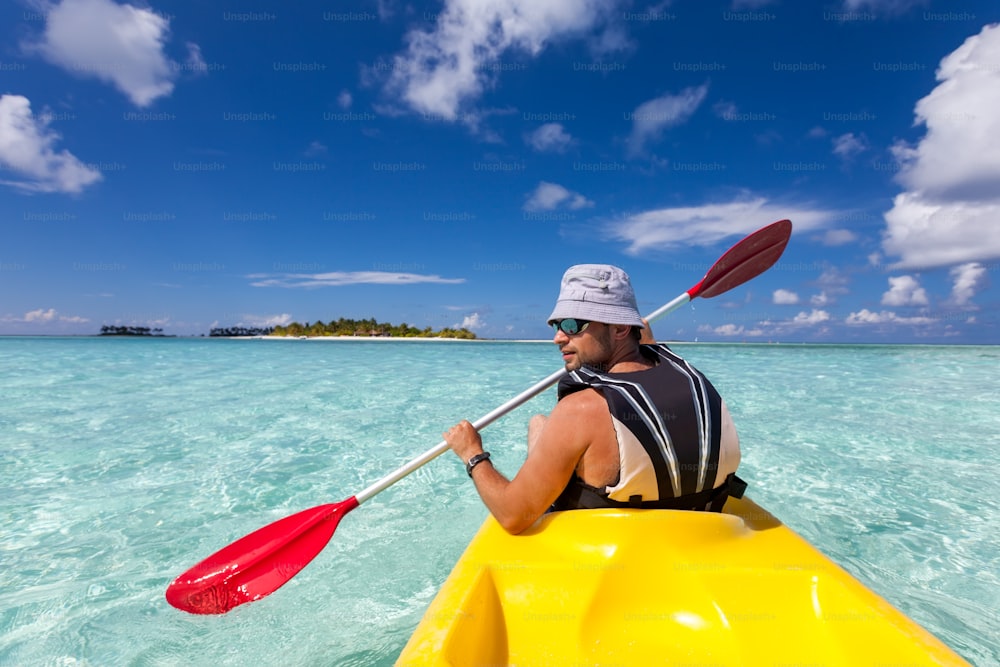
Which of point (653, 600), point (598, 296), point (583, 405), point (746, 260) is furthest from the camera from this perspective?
point (746, 260)

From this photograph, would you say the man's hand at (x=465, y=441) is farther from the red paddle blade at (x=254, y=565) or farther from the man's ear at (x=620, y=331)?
the red paddle blade at (x=254, y=565)

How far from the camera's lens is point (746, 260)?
4215 millimetres

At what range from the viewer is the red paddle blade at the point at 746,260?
411 centimetres

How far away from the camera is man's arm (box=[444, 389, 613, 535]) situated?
1699 mm

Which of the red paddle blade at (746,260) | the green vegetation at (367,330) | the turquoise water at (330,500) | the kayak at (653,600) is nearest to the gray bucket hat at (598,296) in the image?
the kayak at (653,600)

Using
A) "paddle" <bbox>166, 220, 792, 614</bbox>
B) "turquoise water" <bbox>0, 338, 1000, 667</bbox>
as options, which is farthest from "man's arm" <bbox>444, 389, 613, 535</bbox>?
"turquoise water" <bbox>0, 338, 1000, 667</bbox>

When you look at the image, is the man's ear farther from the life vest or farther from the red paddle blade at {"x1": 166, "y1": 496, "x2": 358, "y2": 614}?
the red paddle blade at {"x1": 166, "y1": 496, "x2": 358, "y2": 614}

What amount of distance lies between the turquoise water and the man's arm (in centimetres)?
119

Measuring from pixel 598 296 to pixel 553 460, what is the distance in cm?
66

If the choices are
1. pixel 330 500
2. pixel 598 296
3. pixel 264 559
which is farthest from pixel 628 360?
pixel 330 500

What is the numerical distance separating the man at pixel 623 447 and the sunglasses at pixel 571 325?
0.24ft

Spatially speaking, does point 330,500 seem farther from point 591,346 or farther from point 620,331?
point 620,331

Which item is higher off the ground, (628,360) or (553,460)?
(628,360)

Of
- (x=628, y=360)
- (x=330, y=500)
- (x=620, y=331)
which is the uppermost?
(x=620, y=331)
